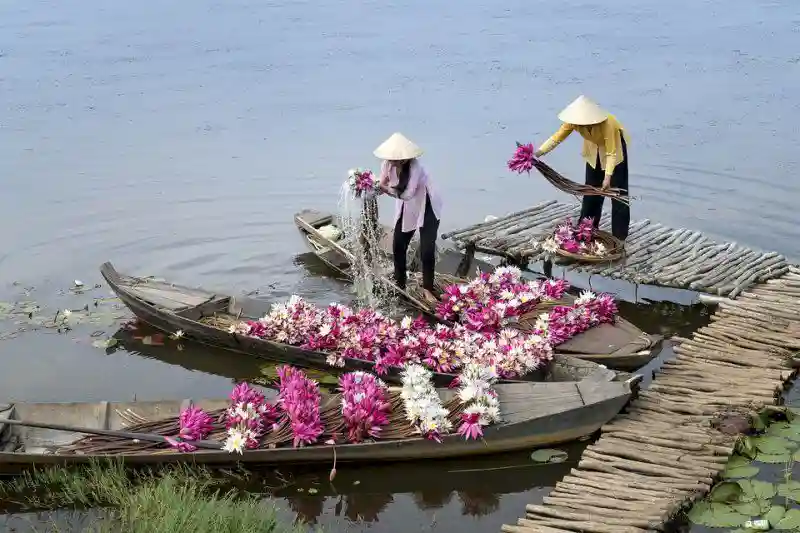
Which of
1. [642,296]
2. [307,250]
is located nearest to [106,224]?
[307,250]

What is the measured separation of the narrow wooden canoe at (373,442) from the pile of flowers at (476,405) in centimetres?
7

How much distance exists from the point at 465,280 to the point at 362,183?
50.4 inches

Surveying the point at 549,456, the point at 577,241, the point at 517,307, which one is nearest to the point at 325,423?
the point at 549,456

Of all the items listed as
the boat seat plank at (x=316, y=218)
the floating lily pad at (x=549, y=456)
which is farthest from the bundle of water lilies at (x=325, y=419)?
the boat seat plank at (x=316, y=218)

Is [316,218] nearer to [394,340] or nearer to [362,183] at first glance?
[362,183]

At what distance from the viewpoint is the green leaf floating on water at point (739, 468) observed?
5627 mm

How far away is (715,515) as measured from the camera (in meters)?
5.29

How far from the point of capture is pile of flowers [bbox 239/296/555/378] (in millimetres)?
6641

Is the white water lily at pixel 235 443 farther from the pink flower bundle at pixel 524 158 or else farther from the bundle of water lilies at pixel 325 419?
the pink flower bundle at pixel 524 158

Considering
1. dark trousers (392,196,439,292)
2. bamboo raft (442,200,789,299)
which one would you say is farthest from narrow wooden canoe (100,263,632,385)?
bamboo raft (442,200,789,299)

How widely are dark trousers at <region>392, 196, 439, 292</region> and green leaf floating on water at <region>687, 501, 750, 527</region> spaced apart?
317cm

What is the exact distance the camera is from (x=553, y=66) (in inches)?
697

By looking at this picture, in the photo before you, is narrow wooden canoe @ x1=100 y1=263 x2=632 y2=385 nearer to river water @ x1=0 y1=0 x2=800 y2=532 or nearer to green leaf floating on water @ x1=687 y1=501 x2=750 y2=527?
river water @ x1=0 y1=0 x2=800 y2=532

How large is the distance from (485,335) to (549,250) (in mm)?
1717
